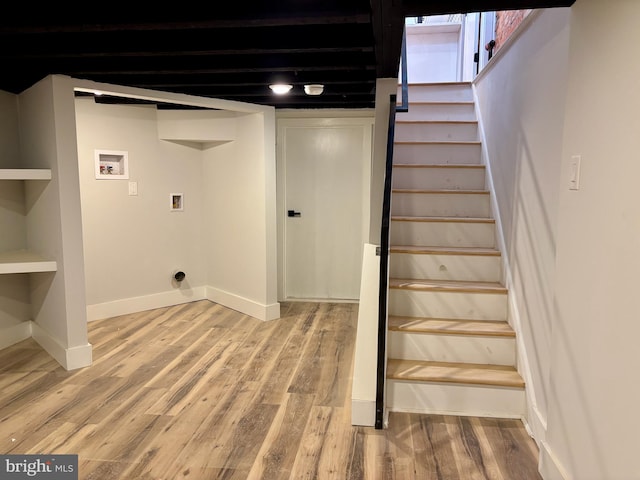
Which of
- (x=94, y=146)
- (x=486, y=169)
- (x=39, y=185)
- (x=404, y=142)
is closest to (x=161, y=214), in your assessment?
(x=94, y=146)

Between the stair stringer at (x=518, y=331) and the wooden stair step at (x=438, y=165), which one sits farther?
the wooden stair step at (x=438, y=165)

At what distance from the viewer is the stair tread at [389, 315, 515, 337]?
2.61 metres

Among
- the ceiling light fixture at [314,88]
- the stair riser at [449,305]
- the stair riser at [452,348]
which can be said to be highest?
the ceiling light fixture at [314,88]

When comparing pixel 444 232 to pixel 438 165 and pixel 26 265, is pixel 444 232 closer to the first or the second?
pixel 438 165

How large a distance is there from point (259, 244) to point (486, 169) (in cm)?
207

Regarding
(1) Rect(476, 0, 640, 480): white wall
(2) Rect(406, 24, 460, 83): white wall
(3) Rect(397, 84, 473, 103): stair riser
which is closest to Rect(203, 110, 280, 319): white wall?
→ (3) Rect(397, 84, 473, 103): stair riser

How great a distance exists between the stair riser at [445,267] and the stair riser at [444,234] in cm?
25

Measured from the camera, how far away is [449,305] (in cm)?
283

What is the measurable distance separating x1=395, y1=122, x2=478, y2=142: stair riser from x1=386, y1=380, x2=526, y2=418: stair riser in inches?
91.1

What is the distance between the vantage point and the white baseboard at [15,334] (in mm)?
3512

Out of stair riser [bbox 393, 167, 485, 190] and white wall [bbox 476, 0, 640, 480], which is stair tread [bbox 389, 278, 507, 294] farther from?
stair riser [bbox 393, 167, 485, 190]

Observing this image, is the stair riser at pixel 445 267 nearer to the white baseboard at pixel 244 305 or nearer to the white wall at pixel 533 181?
the white wall at pixel 533 181

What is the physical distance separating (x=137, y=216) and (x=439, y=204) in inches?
111

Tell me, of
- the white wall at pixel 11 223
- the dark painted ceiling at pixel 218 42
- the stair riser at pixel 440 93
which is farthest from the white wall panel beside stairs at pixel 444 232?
the white wall at pixel 11 223
